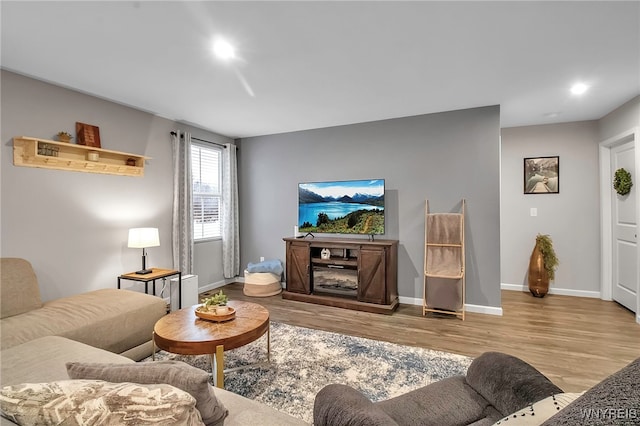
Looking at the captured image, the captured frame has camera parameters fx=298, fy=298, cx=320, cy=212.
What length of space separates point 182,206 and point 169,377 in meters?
3.64

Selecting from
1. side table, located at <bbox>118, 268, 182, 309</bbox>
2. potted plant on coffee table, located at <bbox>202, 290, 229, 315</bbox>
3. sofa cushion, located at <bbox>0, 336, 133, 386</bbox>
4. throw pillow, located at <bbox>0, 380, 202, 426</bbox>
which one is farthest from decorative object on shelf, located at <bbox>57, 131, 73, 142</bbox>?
throw pillow, located at <bbox>0, 380, 202, 426</bbox>

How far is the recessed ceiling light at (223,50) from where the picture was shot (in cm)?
229

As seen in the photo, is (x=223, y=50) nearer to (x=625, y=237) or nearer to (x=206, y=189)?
(x=206, y=189)

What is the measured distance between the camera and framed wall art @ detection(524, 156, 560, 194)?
454cm

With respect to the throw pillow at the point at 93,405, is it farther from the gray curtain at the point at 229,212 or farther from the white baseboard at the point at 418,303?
the gray curtain at the point at 229,212

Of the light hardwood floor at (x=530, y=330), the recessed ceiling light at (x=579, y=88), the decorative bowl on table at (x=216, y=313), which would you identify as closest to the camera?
the decorative bowl on table at (x=216, y=313)

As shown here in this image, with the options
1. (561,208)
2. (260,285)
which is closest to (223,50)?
(260,285)

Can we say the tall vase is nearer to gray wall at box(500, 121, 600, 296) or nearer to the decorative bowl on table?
gray wall at box(500, 121, 600, 296)

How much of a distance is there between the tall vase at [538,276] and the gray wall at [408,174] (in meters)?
1.21

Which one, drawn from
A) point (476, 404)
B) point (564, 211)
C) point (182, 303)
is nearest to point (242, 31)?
point (476, 404)

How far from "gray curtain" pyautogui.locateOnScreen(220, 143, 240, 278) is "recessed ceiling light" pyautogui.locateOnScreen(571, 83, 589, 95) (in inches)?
184

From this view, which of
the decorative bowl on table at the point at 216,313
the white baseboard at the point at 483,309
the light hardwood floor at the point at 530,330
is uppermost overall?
the decorative bowl on table at the point at 216,313

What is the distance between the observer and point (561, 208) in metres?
4.53

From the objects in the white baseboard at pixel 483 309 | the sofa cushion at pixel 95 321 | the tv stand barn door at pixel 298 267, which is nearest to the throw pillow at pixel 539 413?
the sofa cushion at pixel 95 321
